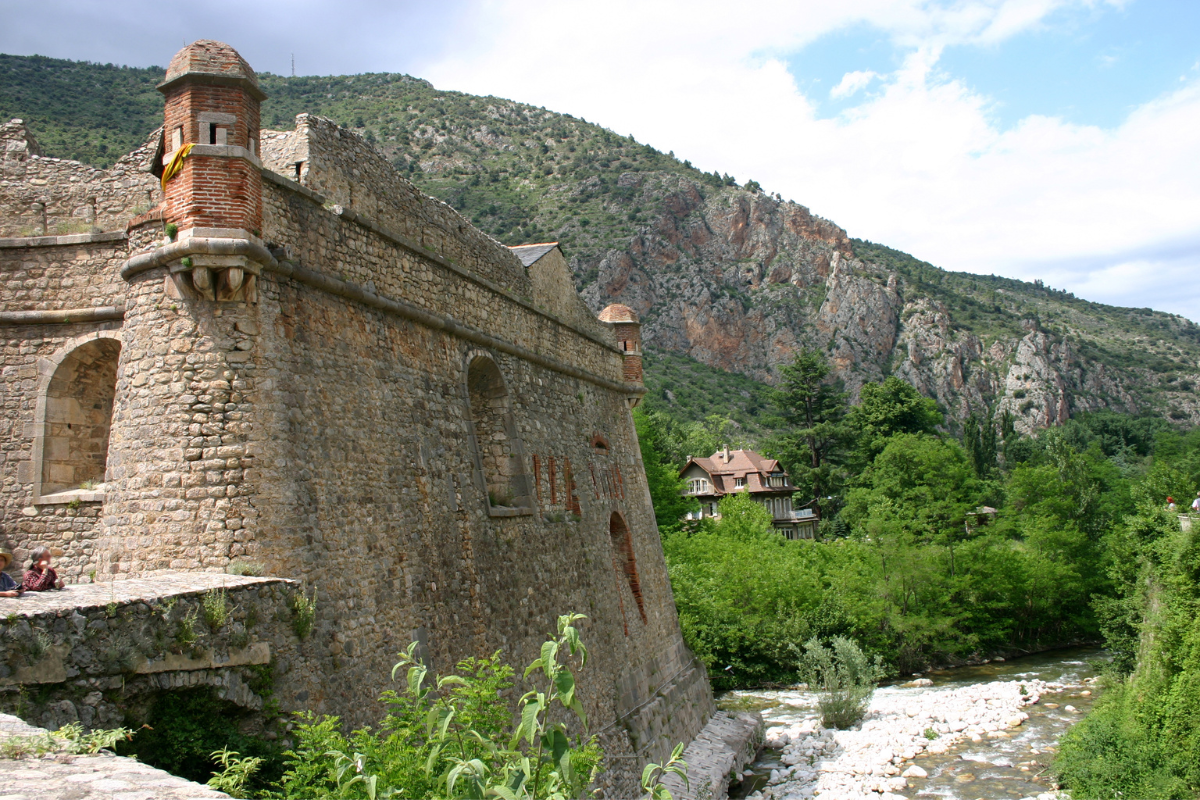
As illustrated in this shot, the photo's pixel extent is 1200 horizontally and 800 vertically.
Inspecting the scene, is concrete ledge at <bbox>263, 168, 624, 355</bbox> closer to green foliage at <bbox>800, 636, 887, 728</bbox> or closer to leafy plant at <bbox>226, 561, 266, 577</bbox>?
leafy plant at <bbox>226, 561, 266, 577</bbox>

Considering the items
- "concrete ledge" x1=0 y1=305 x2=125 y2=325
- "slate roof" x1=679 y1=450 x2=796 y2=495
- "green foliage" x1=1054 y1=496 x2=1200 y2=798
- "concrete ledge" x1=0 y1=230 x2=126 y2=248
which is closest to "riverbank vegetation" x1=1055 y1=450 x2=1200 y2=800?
"green foliage" x1=1054 y1=496 x2=1200 y2=798

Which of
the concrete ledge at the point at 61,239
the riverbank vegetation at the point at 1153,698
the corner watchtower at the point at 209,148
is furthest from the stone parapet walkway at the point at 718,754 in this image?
the concrete ledge at the point at 61,239

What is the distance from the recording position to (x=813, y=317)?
9894cm

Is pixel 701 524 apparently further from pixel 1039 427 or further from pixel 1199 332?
pixel 1199 332

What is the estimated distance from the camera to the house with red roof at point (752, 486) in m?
52.9

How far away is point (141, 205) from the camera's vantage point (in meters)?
10.0

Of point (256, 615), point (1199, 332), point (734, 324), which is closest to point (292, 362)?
point (256, 615)

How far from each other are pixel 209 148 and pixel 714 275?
95827mm

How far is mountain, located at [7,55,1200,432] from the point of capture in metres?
86.2

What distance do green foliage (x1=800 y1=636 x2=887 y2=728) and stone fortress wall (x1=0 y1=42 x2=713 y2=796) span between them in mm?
11092

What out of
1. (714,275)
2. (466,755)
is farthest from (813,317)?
(466,755)

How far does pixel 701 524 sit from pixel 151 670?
38548 millimetres

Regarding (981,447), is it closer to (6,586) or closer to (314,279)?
(314,279)

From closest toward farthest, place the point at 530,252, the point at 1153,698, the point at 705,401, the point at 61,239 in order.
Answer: the point at 61,239
the point at 1153,698
the point at 530,252
the point at 705,401
